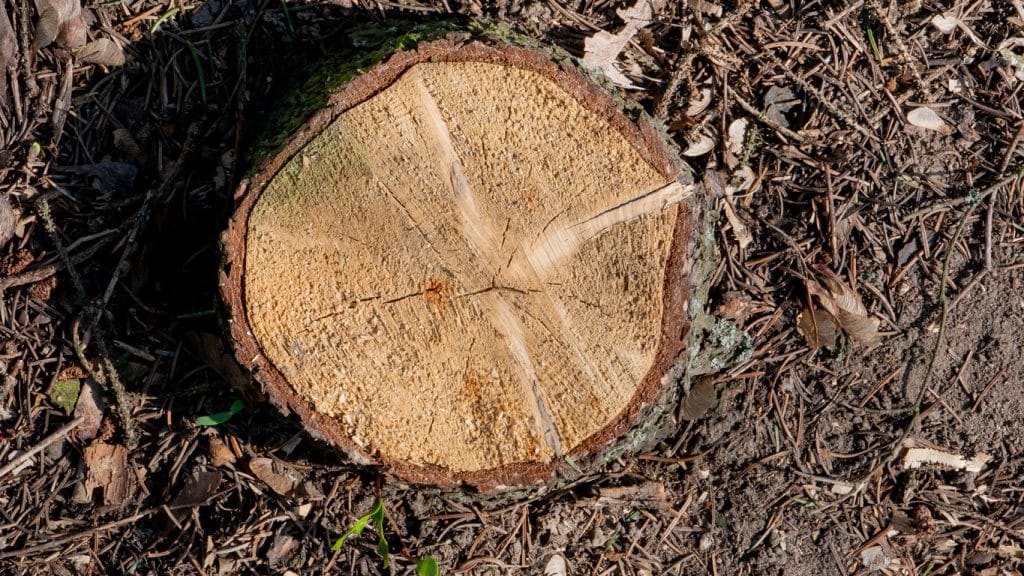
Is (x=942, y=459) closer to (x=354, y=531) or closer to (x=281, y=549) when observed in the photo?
(x=354, y=531)

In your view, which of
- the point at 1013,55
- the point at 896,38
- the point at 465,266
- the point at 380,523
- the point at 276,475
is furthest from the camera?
the point at 1013,55

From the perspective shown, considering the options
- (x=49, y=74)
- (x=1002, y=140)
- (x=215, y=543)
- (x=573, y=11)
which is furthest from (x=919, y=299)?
(x=49, y=74)

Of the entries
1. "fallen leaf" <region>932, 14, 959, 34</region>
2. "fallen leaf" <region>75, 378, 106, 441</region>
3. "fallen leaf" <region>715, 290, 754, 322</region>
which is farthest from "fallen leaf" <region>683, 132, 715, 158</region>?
"fallen leaf" <region>75, 378, 106, 441</region>

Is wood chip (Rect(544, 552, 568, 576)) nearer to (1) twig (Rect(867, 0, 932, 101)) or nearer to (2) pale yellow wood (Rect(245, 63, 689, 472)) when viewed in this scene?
(2) pale yellow wood (Rect(245, 63, 689, 472))

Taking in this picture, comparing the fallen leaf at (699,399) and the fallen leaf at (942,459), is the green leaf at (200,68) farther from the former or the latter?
the fallen leaf at (942,459)

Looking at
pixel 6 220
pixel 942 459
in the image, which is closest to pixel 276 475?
pixel 6 220
